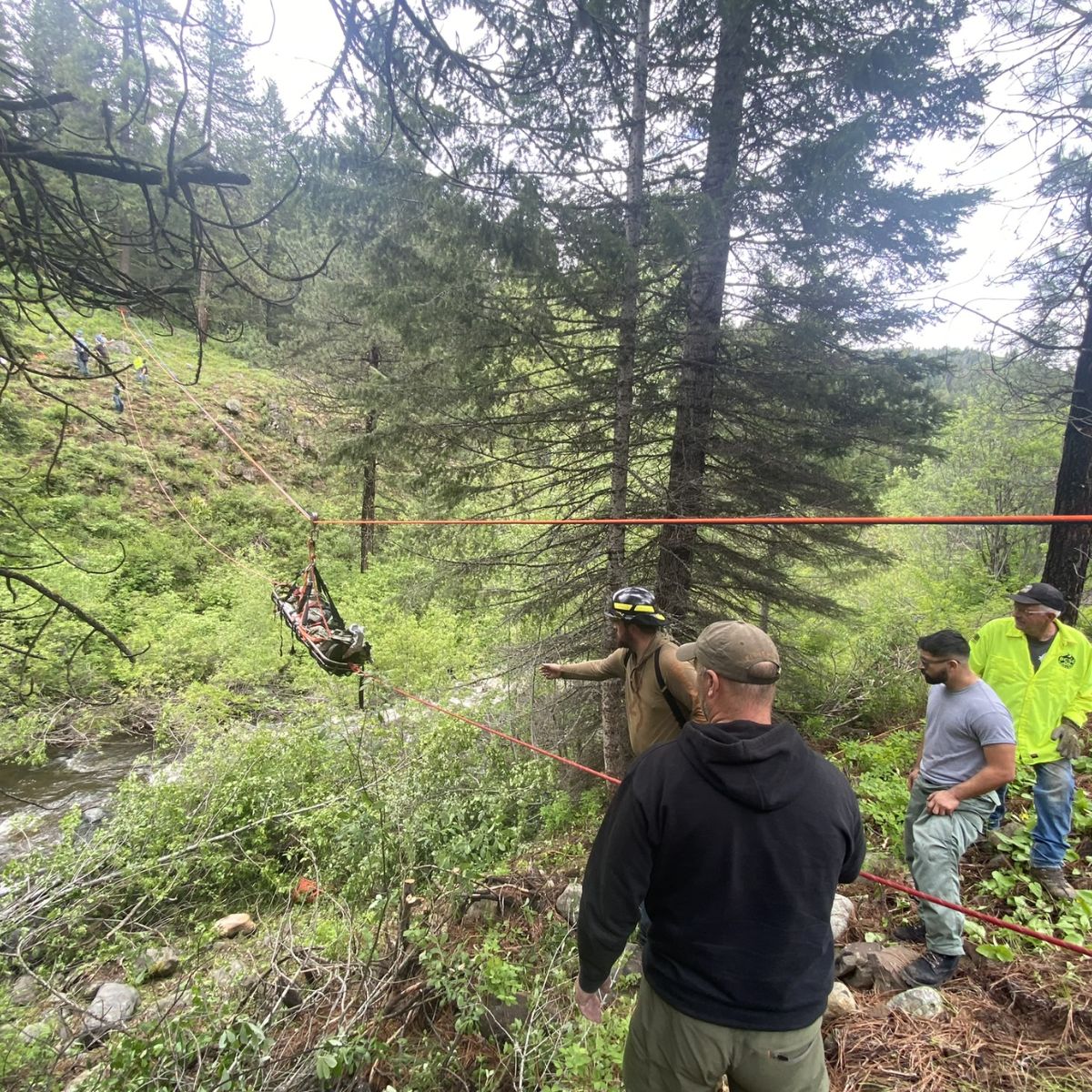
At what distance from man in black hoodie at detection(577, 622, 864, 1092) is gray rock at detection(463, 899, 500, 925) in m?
2.60

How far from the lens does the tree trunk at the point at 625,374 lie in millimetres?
4547

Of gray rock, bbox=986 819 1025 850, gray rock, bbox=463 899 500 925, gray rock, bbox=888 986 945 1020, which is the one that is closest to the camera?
gray rock, bbox=888 986 945 1020

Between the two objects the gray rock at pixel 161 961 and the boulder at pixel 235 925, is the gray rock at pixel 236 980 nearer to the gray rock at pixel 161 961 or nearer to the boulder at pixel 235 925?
the gray rock at pixel 161 961

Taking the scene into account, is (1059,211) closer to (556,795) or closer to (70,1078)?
(556,795)

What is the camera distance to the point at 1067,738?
9.58 feet

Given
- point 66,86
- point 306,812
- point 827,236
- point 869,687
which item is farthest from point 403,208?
point 869,687

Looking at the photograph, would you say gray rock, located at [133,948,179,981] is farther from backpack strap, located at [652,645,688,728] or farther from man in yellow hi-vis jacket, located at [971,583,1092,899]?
man in yellow hi-vis jacket, located at [971,583,1092,899]

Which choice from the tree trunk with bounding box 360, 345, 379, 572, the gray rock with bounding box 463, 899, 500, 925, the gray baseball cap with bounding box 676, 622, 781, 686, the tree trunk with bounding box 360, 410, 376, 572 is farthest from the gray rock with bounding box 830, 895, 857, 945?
the tree trunk with bounding box 360, 410, 376, 572

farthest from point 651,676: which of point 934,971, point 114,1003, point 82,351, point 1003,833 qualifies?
point 114,1003

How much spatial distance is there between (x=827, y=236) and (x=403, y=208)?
3668 mm

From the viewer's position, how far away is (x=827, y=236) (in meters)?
4.57

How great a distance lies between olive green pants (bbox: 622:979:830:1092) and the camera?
→ 4.58ft

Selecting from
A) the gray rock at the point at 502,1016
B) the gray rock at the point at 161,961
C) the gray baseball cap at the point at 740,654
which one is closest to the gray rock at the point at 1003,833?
the gray rock at the point at 502,1016

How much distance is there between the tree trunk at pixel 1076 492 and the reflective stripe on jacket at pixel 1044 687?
3055 millimetres
